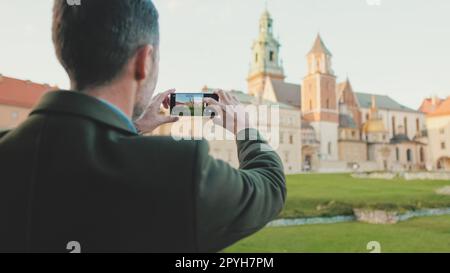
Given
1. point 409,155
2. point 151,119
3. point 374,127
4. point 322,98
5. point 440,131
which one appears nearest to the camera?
point 151,119

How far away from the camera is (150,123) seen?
2.28 feet

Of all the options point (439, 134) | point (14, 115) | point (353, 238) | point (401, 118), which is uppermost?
point (401, 118)

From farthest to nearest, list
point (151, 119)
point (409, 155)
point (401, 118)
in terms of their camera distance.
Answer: point (401, 118)
point (409, 155)
point (151, 119)

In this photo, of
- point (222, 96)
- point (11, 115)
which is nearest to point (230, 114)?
point (222, 96)

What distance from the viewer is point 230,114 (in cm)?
57

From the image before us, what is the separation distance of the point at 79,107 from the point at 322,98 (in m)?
12.2

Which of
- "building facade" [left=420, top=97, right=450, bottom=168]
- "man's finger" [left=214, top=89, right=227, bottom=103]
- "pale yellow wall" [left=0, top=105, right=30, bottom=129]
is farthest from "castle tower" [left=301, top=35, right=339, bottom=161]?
"man's finger" [left=214, top=89, right=227, bottom=103]

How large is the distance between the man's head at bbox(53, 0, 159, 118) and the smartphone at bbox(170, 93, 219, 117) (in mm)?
226

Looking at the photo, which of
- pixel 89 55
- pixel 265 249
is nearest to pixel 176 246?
pixel 89 55

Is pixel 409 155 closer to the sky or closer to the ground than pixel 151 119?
closer to the sky

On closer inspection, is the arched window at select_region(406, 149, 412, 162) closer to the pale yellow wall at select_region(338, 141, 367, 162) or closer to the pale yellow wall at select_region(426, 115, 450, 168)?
the pale yellow wall at select_region(338, 141, 367, 162)

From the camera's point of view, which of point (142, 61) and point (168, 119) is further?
point (168, 119)

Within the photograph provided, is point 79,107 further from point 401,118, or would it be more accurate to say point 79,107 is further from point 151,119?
point 401,118
